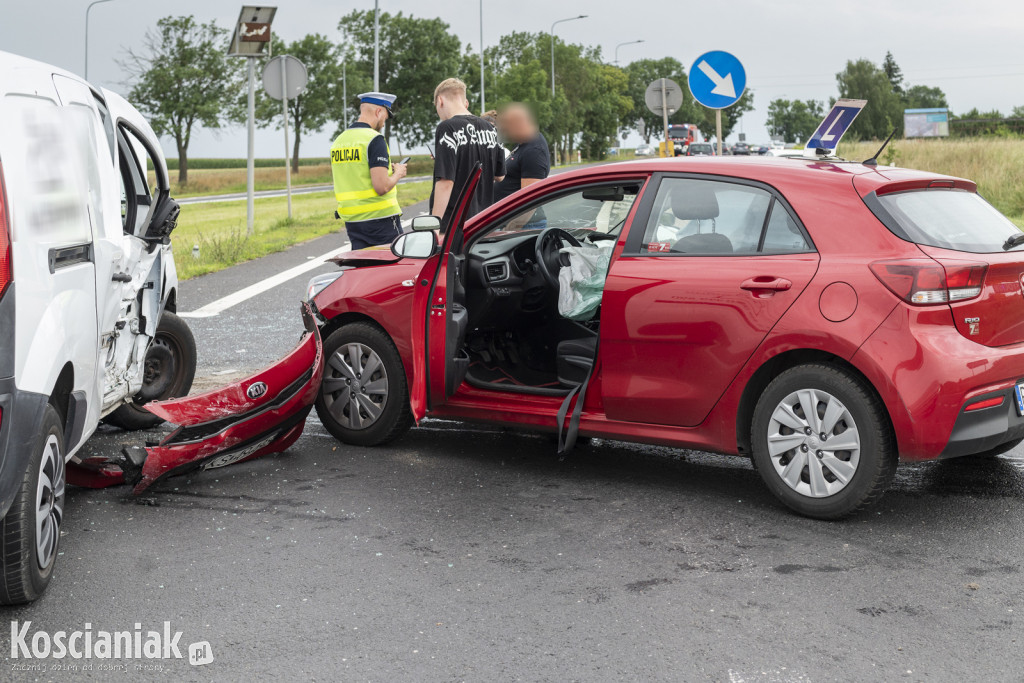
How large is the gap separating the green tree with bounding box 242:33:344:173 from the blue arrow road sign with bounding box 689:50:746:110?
64955 mm

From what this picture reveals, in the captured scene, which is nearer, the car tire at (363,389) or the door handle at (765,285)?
the door handle at (765,285)

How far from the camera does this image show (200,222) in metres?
29.1

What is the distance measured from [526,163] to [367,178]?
1.28m

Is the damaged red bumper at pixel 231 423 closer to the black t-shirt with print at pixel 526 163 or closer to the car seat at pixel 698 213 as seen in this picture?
the car seat at pixel 698 213

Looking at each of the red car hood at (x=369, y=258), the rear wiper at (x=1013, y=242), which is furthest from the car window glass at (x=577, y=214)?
the rear wiper at (x=1013, y=242)

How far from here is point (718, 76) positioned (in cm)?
1450

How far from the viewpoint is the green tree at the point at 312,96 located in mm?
77188

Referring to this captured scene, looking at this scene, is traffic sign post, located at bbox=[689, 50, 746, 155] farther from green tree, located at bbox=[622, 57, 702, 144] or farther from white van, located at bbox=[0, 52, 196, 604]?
green tree, located at bbox=[622, 57, 702, 144]

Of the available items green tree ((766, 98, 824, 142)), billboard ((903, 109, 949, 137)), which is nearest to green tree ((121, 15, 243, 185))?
billboard ((903, 109, 949, 137))

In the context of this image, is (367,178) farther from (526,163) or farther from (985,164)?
(985,164)

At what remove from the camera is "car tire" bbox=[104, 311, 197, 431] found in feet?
22.5

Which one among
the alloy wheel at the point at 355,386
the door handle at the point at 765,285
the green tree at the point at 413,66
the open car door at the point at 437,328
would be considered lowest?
the alloy wheel at the point at 355,386

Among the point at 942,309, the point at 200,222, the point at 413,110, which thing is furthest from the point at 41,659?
the point at 413,110

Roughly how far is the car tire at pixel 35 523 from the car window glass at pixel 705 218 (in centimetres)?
272
